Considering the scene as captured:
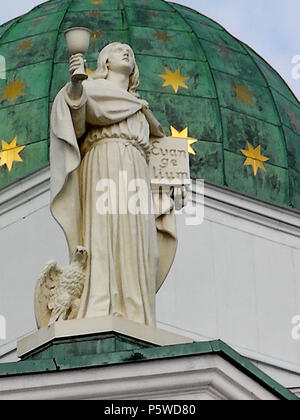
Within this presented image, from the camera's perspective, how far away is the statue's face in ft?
66.3

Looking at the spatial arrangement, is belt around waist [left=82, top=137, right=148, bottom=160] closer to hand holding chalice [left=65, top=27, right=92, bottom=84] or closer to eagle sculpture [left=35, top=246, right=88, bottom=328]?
hand holding chalice [left=65, top=27, right=92, bottom=84]

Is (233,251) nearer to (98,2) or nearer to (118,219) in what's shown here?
(98,2)

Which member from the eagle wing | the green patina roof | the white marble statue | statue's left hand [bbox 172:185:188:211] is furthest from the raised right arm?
the green patina roof

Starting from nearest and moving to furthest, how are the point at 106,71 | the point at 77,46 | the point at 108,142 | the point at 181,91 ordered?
the point at 77,46 → the point at 108,142 → the point at 106,71 → the point at 181,91

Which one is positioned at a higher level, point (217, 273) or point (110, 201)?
point (217, 273)

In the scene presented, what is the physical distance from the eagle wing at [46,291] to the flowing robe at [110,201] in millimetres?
236

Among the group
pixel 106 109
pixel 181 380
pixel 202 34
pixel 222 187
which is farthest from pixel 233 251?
pixel 181 380

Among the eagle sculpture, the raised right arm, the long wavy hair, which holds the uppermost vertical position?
the long wavy hair

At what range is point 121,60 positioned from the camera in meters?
20.2

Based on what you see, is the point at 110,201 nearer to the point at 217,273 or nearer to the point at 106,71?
the point at 106,71

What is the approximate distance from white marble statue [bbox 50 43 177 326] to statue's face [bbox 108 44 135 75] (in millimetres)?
291

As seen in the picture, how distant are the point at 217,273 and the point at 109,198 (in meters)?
11.0

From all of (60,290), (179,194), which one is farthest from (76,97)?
(60,290)

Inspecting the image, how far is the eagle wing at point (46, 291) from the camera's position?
752 inches
